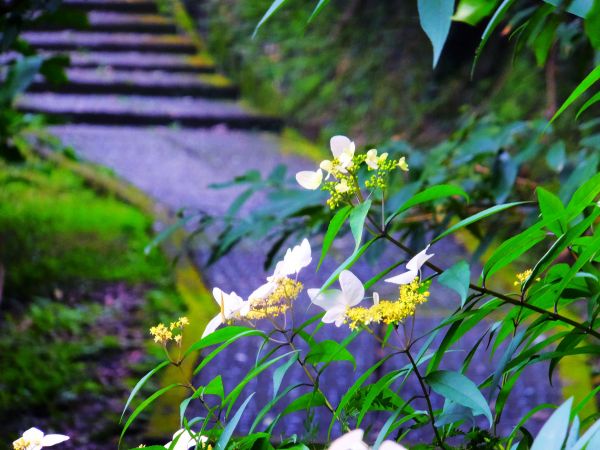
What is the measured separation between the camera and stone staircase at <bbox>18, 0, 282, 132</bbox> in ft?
20.0

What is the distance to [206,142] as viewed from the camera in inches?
225

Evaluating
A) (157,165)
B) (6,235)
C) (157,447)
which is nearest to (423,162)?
(157,447)

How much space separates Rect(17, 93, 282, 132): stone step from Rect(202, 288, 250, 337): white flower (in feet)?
17.3

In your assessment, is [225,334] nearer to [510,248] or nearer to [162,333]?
[162,333]

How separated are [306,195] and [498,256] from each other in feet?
3.55

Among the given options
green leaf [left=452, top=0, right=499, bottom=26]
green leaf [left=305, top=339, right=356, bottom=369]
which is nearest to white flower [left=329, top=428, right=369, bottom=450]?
green leaf [left=305, top=339, right=356, bottom=369]

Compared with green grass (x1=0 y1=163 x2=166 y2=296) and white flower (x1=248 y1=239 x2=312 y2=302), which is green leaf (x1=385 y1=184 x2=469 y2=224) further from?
green grass (x1=0 y1=163 x2=166 y2=296)

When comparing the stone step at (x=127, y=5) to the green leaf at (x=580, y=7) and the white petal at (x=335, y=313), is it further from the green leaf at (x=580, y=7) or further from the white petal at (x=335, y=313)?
the white petal at (x=335, y=313)

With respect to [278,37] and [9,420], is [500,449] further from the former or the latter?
[278,37]

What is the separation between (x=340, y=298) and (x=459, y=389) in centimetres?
12

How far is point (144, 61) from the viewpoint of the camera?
6.99 m

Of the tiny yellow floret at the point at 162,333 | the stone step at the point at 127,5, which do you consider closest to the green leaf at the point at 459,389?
the tiny yellow floret at the point at 162,333

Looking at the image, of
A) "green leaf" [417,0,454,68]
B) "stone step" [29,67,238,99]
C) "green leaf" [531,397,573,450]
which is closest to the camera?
"green leaf" [531,397,573,450]

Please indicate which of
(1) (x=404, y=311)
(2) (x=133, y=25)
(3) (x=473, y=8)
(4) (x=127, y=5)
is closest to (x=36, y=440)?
(1) (x=404, y=311)
